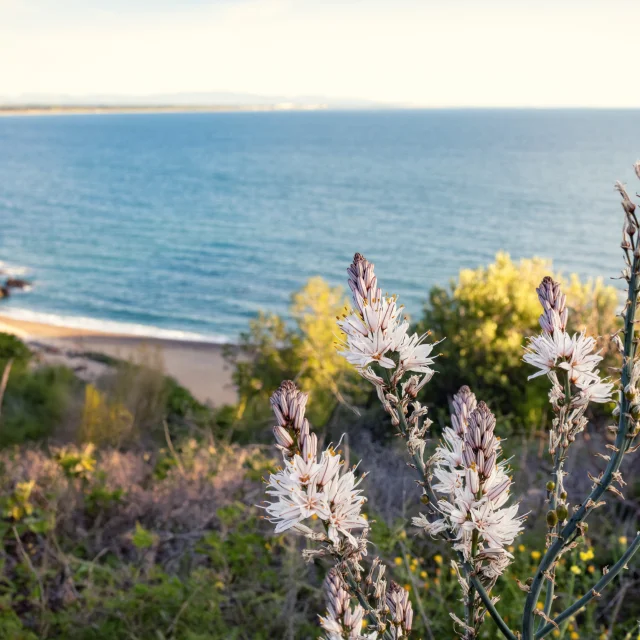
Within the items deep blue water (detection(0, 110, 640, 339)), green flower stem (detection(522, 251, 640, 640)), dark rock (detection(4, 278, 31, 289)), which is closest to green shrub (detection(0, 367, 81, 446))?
green flower stem (detection(522, 251, 640, 640))

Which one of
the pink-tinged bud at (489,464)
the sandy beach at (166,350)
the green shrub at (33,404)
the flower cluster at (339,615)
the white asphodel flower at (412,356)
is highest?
the white asphodel flower at (412,356)

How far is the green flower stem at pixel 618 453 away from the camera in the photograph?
4.03ft

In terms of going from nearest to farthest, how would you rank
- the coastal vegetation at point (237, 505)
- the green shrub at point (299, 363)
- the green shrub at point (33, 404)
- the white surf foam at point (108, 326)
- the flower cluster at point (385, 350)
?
the flower cluster at point (385, 350)
the coastal vegetation at point (237, 505)
the green shrub at point (33, 404)
the green shrub at point (299, 363)
the white surf foam at point (108, 326)

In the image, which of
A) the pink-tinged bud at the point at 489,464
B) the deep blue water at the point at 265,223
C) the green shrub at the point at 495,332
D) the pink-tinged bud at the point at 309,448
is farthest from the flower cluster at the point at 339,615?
the deep blue water at the point at 265,223

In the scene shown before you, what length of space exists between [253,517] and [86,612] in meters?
1.17

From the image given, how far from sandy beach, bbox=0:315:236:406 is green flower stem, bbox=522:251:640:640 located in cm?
1666

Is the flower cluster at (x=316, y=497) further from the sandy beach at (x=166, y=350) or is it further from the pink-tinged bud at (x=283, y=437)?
the sandy beach at (x=166, y=350)

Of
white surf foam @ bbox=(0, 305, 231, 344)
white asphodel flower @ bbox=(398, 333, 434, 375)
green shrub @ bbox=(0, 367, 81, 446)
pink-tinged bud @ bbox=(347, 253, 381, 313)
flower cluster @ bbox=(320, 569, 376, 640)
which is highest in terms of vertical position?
pink-tinged bud @ bbox=(347, 253, 381, 313)

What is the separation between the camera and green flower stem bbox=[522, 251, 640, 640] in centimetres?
123

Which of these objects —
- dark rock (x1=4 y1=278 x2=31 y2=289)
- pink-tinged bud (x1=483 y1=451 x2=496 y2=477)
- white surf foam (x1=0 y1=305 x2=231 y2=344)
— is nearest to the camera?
pink-tinged bud (x1=483 y1=451 x2=496 y2=477)

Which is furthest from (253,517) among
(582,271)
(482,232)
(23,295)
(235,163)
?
(235,163)

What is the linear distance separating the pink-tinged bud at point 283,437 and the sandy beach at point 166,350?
1668cm

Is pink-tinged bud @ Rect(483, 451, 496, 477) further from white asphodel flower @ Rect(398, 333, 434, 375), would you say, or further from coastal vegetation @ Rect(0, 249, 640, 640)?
coastal vegetation @ Rect(0, 249, 640, 640)

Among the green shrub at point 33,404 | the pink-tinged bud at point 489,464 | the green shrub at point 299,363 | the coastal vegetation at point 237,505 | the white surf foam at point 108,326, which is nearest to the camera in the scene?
the pink-tinged bud at point 489,464
